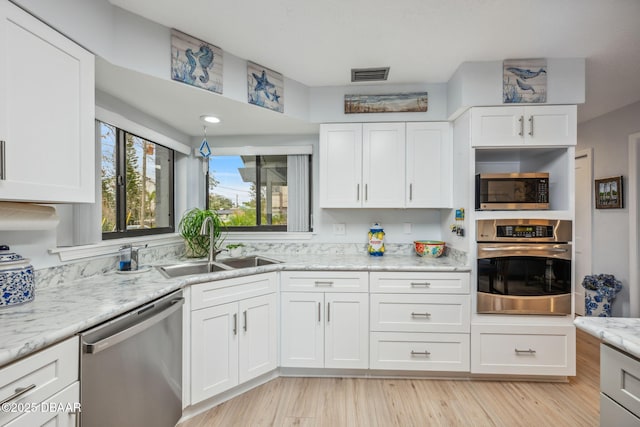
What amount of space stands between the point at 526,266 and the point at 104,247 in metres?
2.97

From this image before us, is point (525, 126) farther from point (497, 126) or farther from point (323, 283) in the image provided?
point (323, 283)

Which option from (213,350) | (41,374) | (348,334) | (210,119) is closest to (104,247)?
(213,350)

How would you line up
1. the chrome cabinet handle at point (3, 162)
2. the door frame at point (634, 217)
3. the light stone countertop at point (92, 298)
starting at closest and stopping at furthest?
the light stone countertop at point (92, 298) < the chrome cabinet handle at point (3, 162) < the door frame at point (634, 217)

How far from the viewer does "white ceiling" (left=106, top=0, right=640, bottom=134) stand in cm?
166

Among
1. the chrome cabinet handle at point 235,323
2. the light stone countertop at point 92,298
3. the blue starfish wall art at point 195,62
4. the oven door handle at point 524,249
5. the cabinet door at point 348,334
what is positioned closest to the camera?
the light stone countertop at point 92,298

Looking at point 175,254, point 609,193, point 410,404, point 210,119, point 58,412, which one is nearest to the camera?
point 58,412

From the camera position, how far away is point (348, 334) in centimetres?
236

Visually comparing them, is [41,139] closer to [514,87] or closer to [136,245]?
[136,245]

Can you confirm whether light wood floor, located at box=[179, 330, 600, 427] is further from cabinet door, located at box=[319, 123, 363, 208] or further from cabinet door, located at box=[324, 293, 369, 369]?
cabinet door, located at box=[319, 123, 363, 208]

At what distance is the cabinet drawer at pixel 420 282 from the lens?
7.63 feet

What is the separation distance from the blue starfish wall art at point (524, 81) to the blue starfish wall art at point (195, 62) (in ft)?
6.83

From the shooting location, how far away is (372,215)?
301cm

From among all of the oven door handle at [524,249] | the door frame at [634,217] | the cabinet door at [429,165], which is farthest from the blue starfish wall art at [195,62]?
the door frame at [634,217]

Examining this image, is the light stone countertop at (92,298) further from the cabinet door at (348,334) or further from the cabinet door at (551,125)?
the cabinet door at (551,125)
